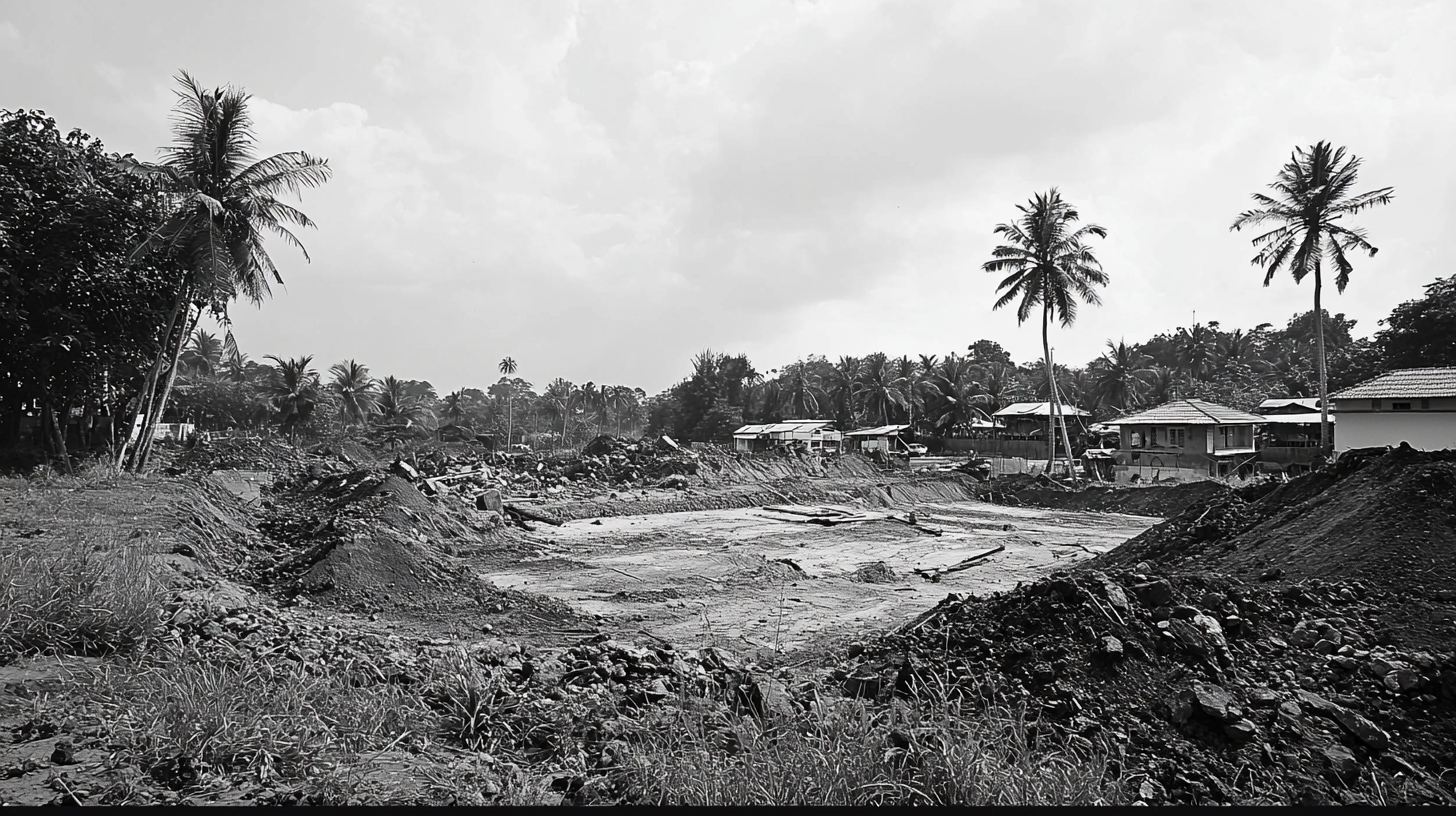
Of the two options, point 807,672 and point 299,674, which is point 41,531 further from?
point 807,672

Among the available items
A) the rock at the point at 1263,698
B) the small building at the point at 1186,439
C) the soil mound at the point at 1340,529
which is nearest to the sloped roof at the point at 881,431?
the small building at the point at 1186,439

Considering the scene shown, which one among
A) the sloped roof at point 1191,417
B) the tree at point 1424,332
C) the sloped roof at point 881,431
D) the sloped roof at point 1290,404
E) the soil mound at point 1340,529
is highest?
the tree at point 1424,332

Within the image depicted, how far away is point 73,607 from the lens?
5234 millimetres

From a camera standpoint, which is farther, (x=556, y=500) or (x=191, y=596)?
(x=556, y=500)

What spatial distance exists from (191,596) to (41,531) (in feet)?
12.3

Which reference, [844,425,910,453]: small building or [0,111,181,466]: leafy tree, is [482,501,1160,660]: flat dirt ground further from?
[844,425,910,453]: small building

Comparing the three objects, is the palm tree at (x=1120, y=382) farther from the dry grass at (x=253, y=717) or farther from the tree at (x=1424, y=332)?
the dry grass at (x=253, y=717)

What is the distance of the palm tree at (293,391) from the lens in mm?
42438

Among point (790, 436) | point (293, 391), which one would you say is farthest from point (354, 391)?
point (790, 436)

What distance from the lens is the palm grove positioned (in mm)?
16766

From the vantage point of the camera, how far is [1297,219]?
1102 inches

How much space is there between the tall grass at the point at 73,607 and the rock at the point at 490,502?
13515 mm

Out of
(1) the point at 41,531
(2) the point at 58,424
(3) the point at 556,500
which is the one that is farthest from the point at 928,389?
(1) the point at 41,531

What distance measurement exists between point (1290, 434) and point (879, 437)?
22.3 meters
